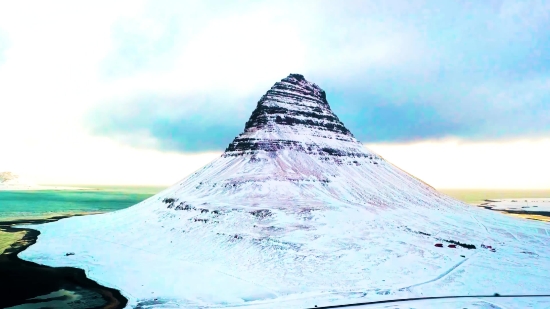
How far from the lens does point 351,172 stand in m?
104

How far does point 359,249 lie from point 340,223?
11.9 metres

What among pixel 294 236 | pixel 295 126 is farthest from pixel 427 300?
pixel 295 126

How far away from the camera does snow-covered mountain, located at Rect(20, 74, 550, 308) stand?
42.9m

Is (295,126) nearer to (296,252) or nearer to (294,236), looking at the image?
(294,236)

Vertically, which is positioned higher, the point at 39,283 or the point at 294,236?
the point at 294,236

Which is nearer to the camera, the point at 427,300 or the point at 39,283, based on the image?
the point at 427,300

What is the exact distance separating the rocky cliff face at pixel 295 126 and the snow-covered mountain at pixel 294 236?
17.4 inches

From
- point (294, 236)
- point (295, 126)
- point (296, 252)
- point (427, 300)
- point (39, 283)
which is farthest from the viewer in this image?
point (295, 126)

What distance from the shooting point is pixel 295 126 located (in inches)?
4417

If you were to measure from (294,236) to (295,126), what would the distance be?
54970mm

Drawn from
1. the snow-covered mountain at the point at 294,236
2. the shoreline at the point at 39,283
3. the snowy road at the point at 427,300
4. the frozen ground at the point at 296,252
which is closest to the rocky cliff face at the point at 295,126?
the snow-covered mountain at the point at 294,236

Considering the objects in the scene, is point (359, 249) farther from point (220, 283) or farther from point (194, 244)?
point (194, 244)

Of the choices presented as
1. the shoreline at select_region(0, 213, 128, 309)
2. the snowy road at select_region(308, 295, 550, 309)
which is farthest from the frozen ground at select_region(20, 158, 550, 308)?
the shoreline at select_region(0, 213, 128, 309)

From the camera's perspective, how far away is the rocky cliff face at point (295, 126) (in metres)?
104
